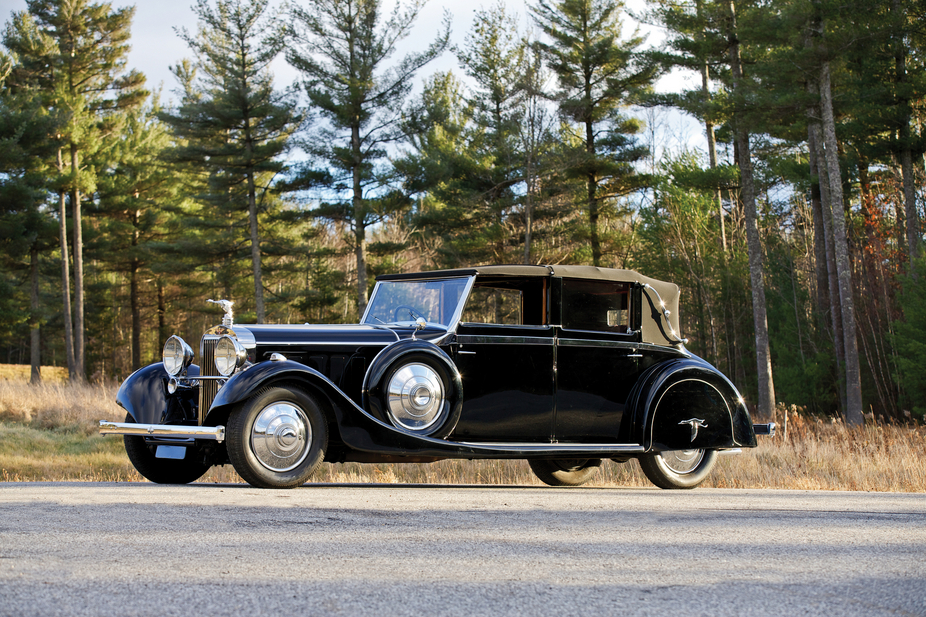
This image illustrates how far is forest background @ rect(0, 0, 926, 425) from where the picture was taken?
22.2m

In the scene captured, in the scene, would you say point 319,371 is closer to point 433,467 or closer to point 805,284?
point 433,467

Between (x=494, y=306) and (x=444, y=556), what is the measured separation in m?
4.44

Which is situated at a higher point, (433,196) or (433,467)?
(433,196)

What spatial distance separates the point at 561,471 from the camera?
873 centimetres

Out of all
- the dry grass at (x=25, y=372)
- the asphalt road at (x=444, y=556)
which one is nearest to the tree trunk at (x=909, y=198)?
the asphalt road at (x=444, y=556)


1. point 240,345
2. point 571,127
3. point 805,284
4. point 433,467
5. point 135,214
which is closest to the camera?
point 240,345

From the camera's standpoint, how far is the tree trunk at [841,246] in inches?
804

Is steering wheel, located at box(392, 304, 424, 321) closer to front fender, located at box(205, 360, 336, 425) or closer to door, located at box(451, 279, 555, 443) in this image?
door, located at box(451, 279, 555, 443)

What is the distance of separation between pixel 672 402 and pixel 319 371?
10.3 ft

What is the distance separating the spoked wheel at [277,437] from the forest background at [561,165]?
1777cm

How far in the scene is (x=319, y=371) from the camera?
22.1 feet

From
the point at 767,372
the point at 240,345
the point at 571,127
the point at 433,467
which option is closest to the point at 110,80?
the point at 571,127

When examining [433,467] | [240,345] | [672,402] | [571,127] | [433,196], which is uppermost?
[571,127]

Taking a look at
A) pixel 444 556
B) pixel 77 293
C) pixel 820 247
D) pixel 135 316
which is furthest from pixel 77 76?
pixel 444 556
